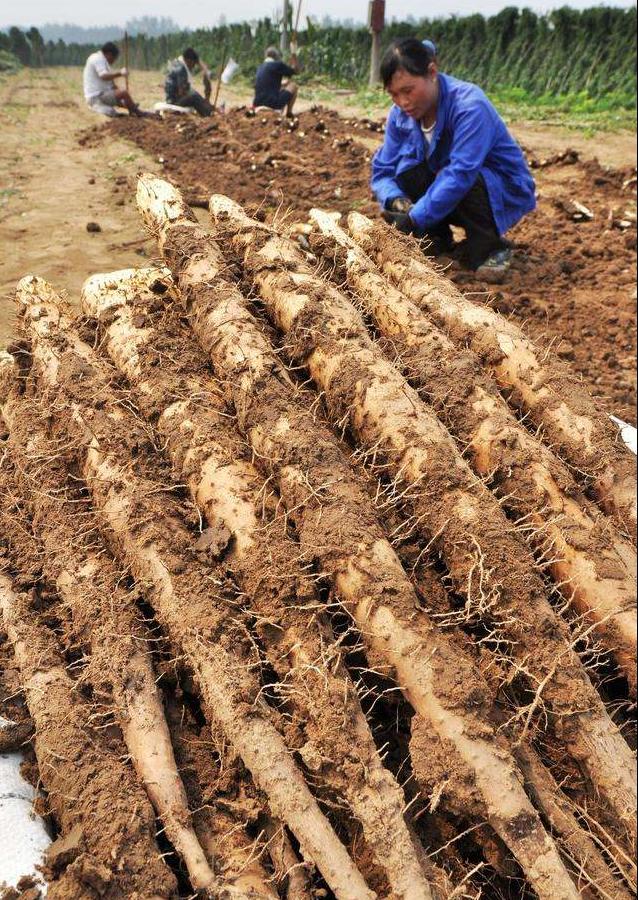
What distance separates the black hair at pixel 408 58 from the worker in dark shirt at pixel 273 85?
34.6 feet

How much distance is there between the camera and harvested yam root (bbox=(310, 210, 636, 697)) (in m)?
2.11

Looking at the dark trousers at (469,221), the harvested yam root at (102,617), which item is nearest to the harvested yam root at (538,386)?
the harvested yam root at (102,617)

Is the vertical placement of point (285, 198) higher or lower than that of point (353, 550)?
higher

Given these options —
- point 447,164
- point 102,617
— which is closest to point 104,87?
point 447,164

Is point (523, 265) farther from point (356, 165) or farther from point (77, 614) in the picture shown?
point (77, 614)

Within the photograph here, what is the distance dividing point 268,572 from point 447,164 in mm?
4331

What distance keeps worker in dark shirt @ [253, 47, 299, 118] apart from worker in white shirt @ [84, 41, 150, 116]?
2.79 metres

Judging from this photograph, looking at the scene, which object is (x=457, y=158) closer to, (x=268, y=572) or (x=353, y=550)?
(x=353, y=550)

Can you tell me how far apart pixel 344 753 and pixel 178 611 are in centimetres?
67

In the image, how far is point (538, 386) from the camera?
8.57ft

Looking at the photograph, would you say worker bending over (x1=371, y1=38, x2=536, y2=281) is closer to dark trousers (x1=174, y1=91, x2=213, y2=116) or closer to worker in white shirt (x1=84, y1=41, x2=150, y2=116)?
worker in white shirt (x1=84, y1=41, x2=150, y2=116)

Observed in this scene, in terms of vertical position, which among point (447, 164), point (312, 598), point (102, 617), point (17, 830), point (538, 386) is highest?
point (447, 164)

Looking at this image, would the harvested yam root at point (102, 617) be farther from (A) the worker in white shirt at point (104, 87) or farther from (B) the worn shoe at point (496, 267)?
(A) the worker in white shirt at point (104, 87)

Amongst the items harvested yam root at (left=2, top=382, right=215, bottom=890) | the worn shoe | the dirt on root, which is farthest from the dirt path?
harvested yam root at (left=2, top=382, right=215, bottom=890)
